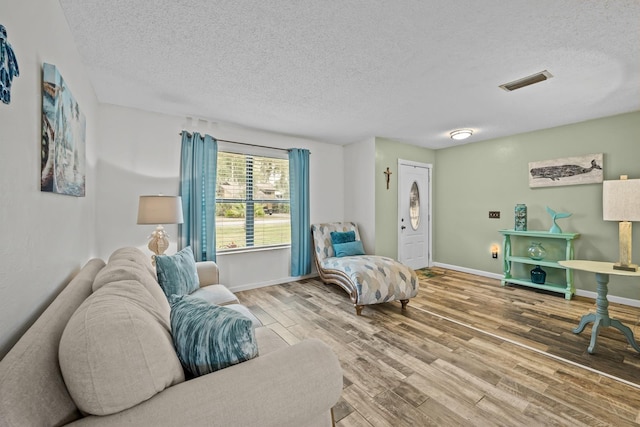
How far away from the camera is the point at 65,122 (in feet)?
5.15

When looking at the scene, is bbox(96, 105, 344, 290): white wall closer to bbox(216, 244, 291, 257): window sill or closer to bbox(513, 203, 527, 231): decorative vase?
bbox(216, 244, 291, 257): window sill

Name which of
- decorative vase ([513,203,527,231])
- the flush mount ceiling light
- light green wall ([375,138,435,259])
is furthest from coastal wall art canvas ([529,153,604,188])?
light green wall ([375,138,435,259])

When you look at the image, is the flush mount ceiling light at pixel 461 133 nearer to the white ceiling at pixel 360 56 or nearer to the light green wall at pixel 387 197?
the white ceiling at pixel 360 56

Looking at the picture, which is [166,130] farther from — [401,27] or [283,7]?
[401,27]

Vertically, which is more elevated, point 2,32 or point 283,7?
point 283,7

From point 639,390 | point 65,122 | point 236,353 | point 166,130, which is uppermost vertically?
point 166,130

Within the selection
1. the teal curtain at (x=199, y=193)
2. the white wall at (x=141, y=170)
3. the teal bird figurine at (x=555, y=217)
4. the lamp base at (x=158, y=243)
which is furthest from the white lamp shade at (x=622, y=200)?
the lamp base at (x=158, y=243)

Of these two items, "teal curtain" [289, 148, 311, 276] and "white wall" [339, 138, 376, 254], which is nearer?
"teal curtain" [289, 148, 311, 276]

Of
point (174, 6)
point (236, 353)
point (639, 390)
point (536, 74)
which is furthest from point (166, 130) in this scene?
point (639, 390)

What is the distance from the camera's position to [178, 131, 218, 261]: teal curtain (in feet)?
11.4

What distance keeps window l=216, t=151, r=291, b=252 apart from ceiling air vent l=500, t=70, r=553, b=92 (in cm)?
306

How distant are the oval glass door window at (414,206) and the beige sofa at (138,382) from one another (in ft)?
14.8

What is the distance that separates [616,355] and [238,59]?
4.02m

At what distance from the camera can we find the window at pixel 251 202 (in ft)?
12.8
